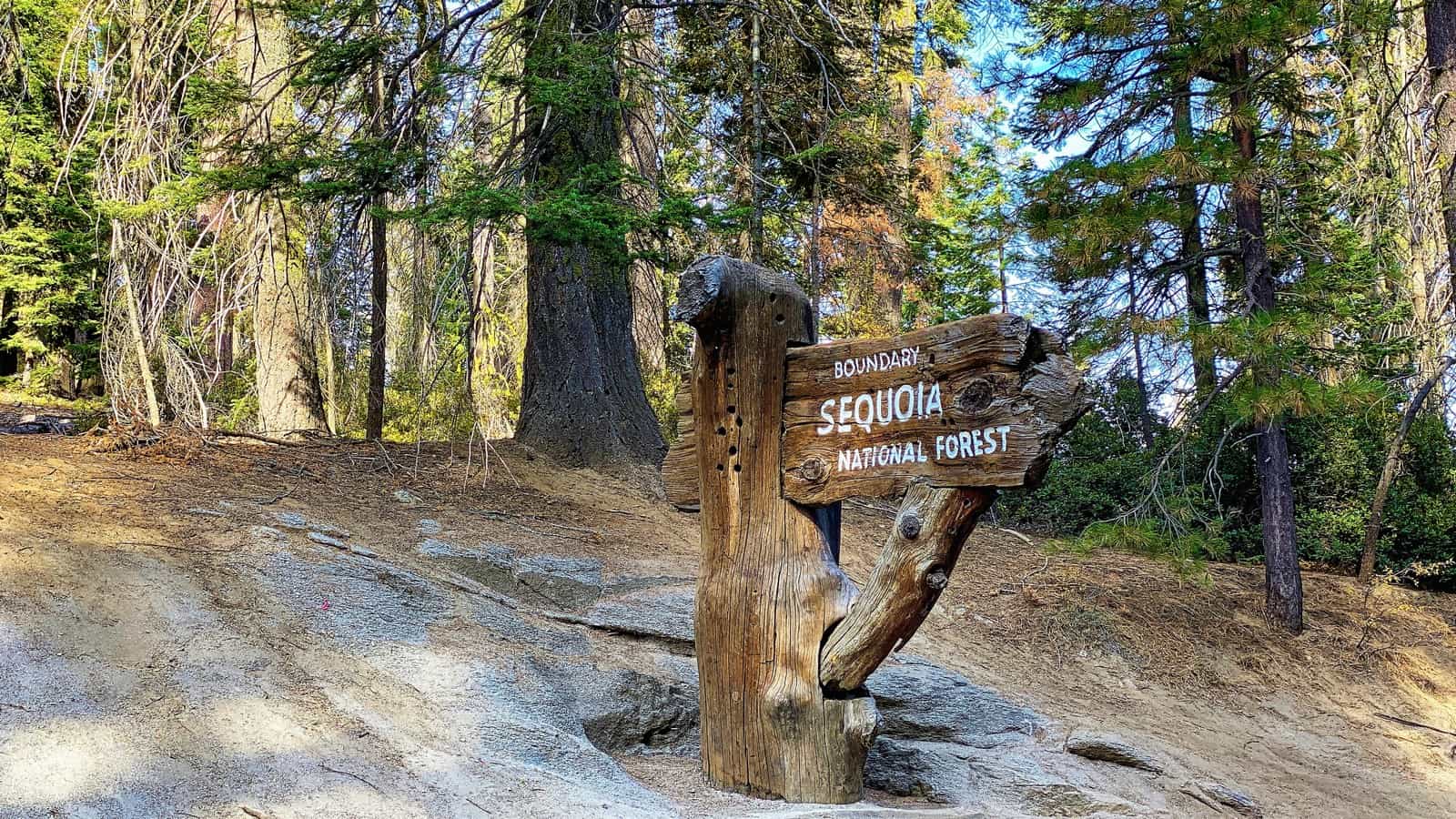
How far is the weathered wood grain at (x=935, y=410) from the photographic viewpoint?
13.1 ft

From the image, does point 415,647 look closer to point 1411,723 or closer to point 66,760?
point 66,760

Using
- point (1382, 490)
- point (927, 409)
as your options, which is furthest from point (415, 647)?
point (1382, 490)

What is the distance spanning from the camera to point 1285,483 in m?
8.54

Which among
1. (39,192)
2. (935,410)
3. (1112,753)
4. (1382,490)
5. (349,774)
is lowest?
(1112,753)

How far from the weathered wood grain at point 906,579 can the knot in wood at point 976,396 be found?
0.34m

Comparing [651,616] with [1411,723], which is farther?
[1411,723]

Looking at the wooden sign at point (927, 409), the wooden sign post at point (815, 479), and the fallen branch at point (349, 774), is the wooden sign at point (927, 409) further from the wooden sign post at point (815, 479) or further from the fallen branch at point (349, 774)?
the fallen branch at point (349, 774)

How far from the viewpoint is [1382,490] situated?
9.66 m

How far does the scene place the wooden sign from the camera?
13.1ft

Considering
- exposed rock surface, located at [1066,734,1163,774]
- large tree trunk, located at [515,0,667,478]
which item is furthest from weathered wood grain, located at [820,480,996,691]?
large tree trunk, located at [515,0,667,478]

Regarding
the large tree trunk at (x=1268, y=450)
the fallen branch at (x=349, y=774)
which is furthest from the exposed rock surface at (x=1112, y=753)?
the fallen branch at (x=349, y=774)

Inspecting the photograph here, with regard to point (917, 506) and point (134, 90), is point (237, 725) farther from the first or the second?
point (134, 90)

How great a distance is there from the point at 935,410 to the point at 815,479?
667mm

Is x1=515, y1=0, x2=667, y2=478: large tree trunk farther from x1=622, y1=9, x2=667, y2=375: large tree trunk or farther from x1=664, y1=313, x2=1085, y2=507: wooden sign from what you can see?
x1=664, y1=313, x2=1085, y2=507: wooden sign
